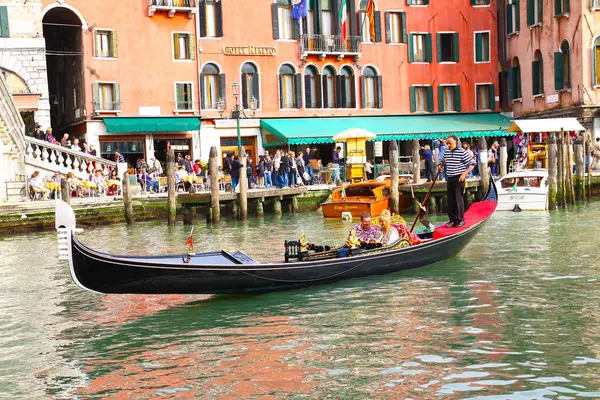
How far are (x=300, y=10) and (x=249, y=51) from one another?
6.68ft

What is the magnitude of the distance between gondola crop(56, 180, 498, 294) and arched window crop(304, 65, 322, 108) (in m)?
19.2

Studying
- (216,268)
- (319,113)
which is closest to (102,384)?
(216,268)

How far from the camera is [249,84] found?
30375mm

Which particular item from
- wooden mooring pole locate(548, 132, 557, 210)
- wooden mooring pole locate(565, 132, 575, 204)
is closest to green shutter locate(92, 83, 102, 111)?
wooden mooring pole locate(548, 132, 557, 210)

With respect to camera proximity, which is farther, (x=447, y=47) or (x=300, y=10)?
(x=447, y=47)

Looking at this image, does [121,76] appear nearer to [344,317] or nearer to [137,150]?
[137,150]

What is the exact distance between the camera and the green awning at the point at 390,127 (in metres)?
29.4

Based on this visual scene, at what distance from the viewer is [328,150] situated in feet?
105

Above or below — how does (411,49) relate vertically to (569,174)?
above

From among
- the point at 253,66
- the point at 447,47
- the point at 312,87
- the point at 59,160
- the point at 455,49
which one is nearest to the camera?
the point at 59,160

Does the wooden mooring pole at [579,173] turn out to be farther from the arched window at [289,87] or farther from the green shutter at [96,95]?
the green shutter at [96,95]

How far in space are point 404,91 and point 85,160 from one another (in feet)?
41.1

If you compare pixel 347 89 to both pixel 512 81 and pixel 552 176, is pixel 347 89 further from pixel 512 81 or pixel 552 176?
pixel 552 176

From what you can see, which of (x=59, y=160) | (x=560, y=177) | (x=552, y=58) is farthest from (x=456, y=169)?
(x=552, y=58)
